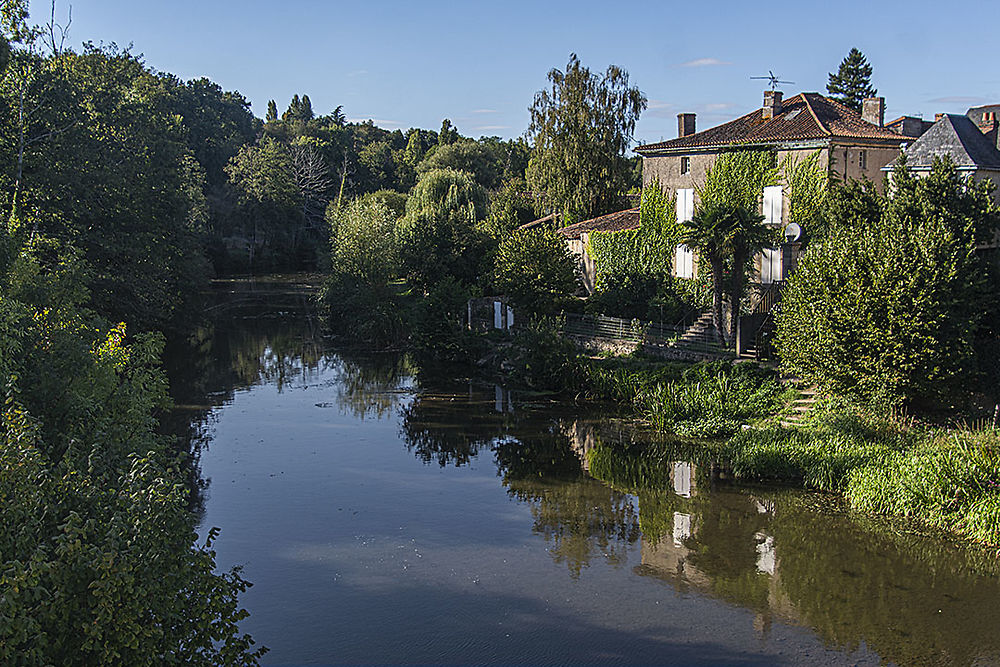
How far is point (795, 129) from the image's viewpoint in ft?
109

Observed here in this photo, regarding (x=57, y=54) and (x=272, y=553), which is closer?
(x=272, y=553)

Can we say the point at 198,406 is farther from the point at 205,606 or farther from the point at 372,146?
the point at 372,146

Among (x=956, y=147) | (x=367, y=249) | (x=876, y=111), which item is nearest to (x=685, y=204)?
(x=876, y=111)

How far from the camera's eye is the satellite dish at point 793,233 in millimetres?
31422

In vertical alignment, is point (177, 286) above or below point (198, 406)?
above

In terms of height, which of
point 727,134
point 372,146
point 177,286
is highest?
point 372,146

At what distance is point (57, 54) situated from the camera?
2705cm

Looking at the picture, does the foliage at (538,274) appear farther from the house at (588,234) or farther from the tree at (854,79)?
the tree at (854,79)

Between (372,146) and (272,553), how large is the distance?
80.5 meters

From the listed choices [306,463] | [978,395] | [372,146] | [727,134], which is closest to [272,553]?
[306,463]

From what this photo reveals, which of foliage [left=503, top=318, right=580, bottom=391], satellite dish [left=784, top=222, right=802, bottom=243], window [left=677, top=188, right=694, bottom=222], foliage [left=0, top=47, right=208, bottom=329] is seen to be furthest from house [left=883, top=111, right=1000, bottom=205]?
foliage [left=0, top=47, right=208, bottom=329]

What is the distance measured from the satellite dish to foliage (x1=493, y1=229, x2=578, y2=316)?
8199mm

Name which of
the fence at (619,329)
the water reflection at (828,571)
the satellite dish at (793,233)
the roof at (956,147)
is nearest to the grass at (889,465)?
the water reflection at (828,571)

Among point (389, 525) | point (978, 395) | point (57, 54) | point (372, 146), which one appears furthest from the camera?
point (372, 146)
